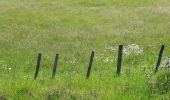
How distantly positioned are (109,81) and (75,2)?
132 ft

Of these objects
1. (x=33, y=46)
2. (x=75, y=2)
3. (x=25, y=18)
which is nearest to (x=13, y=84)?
(x=33, y=46)

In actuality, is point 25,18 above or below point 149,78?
below

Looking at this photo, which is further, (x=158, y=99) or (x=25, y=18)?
(x=25, y=18)

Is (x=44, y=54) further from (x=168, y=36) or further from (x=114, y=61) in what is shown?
(x=168, y=36)

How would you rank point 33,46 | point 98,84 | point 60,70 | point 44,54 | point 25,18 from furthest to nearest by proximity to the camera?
point 25,18, point 33,46, point 44,54, point 60,70, point 98,84

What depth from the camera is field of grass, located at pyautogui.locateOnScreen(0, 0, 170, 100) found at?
17375mm

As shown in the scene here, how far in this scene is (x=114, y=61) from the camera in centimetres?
2722

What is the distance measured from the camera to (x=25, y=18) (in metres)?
47.5

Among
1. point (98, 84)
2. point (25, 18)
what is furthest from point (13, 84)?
point (25, 18)

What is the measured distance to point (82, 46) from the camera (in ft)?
112

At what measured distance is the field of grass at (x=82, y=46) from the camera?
684 inches

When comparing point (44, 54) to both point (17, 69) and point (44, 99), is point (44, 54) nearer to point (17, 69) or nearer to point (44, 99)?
point (17, 69)

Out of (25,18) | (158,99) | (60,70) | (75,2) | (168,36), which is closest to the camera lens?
(158,99)

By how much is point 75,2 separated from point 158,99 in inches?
1687
